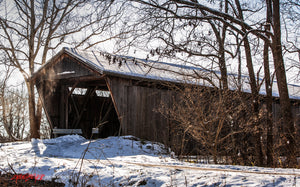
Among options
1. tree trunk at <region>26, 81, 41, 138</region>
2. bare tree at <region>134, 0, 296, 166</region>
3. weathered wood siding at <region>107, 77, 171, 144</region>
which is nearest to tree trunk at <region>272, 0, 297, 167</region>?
bare tree at <region>134, 0, 296, 166</region>

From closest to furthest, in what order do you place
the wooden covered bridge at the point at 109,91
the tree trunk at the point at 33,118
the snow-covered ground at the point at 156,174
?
the snow-covered ground at the point at 156,174, the wooden covered bridge at the point at 109,91, the tree trunk at the point at 33,118

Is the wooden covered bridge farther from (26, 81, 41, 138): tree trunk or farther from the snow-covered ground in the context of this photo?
the snow-covered ground

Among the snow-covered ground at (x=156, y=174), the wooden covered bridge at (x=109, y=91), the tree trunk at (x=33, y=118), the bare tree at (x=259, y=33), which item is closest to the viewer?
the snow-covered ground at (x=156, y=174)

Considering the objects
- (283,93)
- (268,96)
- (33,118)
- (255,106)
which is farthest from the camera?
(33,118)

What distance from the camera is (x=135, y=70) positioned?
1259 cm

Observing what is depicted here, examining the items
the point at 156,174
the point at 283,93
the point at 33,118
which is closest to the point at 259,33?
the point at 283,93

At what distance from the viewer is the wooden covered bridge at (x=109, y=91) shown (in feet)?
39.0

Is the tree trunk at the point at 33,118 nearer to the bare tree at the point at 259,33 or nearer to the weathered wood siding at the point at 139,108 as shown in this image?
the weathered wood siding at the point at 139,108

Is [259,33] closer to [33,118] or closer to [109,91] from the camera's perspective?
[109,91]

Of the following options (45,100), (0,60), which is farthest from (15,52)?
(45,100)

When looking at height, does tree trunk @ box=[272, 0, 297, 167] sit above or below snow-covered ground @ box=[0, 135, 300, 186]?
above

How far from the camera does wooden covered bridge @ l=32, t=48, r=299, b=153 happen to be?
11898mm

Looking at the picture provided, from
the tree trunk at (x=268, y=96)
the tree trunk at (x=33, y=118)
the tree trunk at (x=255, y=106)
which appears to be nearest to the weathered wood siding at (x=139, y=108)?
the tree trunk at (x=255, y=106)

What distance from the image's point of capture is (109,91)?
13.1 meters
